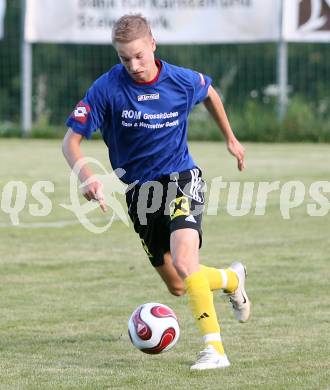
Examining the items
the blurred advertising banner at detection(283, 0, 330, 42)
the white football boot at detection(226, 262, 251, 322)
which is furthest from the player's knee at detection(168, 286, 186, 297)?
the blurred advertising banner at detection(283, 0, 330, 42)

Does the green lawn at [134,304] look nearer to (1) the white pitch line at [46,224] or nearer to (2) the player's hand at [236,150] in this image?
(1) the white pitch line at [46,224]

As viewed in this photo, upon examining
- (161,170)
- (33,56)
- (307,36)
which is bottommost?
(33,56)

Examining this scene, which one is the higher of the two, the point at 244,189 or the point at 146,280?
the point at 146,280

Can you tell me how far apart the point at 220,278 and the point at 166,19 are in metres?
18.0

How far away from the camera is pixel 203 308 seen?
6.03m

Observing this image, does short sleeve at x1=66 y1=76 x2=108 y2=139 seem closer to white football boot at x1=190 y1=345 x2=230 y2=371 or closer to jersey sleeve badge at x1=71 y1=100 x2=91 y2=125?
jersey sleeve badge at x1=71 y1=100 x2=91 y2=125

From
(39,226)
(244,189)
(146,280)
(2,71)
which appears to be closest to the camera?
(146,280)

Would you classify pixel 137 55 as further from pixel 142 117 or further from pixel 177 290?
pixel 177 290

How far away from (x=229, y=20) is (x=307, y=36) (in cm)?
165

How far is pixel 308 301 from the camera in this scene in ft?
25.4

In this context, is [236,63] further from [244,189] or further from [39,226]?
[39,226]

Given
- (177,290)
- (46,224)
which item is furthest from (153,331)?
(46,224)

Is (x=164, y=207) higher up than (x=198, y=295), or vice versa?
(x=164, y=207)

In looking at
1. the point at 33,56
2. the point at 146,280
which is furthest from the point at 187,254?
the point at 33,56
